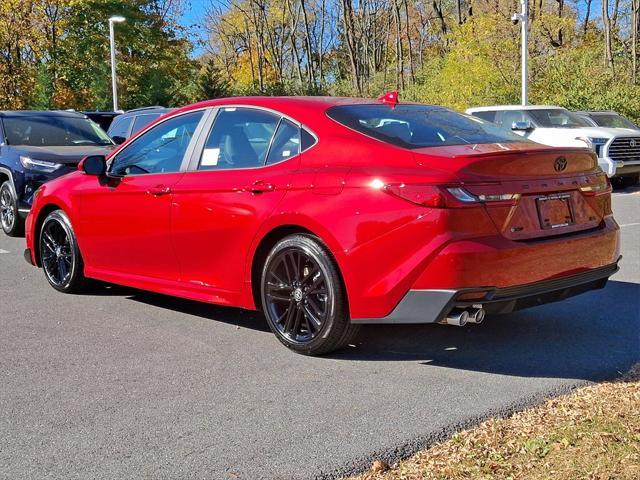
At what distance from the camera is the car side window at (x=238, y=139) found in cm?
505

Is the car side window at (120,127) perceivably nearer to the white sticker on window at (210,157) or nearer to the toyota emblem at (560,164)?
the white sticker on window at (210,157)

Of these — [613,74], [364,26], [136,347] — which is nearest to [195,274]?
[136,347]

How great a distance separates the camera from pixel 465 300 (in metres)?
4.15

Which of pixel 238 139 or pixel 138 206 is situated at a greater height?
pixel 238 139

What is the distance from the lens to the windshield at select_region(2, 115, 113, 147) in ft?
36.1

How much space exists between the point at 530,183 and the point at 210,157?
216cm

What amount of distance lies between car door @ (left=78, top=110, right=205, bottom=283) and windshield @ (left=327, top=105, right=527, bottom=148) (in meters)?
1.25

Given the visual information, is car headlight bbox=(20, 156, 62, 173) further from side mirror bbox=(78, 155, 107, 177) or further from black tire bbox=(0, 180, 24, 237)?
side mirror bbox=(78, 155, 107, 177)

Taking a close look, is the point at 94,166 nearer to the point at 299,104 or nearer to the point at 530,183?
the point at 299,104

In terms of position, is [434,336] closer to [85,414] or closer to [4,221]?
[85,414]

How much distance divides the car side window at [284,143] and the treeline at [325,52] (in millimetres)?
22115

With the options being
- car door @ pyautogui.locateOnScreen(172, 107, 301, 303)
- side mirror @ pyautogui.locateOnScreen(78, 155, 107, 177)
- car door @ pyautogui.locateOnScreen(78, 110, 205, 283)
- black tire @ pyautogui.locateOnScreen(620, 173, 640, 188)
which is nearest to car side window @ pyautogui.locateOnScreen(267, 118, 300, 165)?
car door @ pyautogui.locateOnScreen(172, 107, 301, 303)

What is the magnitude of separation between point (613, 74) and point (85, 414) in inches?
1071

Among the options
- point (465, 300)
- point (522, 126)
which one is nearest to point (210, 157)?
point (465, 300)
